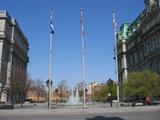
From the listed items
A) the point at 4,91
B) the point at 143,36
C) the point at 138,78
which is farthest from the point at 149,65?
the point at 4,91

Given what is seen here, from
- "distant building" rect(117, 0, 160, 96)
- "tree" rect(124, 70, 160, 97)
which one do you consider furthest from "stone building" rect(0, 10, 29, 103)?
"tree" rect(124, 70, 160, 97)

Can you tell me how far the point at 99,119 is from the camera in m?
27.4

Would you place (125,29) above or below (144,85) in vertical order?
above

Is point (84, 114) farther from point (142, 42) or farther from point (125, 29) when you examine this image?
point (125, 29)

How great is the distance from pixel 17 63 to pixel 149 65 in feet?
184

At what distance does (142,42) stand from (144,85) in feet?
145

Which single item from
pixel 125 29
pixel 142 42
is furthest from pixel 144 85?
pixel 125 29

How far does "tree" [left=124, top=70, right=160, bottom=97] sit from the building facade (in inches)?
855

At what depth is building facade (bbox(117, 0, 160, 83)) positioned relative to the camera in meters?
98.8

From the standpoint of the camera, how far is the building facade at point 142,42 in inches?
3891

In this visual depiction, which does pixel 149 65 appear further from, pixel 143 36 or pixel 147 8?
pixel 147 8

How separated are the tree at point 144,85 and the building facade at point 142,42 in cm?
2173

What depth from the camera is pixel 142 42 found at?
11694 cm

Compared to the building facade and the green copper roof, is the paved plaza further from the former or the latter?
the green copper roof
